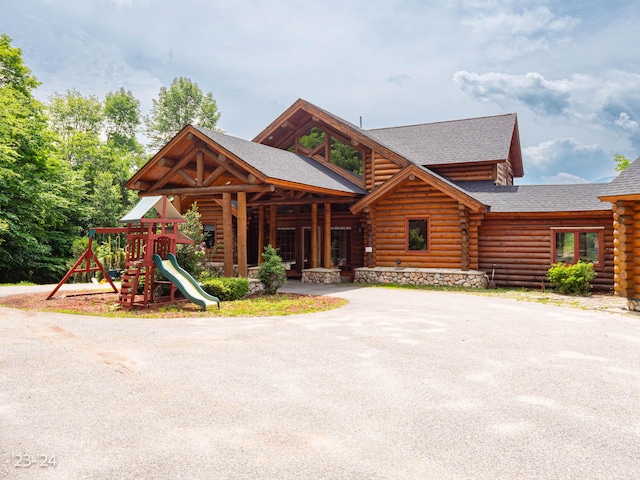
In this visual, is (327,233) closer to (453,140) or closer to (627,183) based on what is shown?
(453,140)

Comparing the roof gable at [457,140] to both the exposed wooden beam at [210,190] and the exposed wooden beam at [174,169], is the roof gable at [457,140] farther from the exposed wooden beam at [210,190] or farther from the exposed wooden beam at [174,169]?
the exposed wooden beam at [174,169]

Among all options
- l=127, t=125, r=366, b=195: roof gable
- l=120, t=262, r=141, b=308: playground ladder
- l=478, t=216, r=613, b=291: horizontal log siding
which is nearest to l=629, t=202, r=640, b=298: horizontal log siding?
l=478, t=216, r=613, b=291: horizontal log siding

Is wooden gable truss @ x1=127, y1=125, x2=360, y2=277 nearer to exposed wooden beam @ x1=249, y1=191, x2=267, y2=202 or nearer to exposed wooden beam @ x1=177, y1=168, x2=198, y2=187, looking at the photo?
exposed wooden beam @ x1=177, y1=168, x2=198, y2=187

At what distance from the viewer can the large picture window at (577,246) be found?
16.5 metres

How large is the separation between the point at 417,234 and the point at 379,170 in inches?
129

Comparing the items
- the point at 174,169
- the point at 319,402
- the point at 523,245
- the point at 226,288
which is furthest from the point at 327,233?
the point at 319,402

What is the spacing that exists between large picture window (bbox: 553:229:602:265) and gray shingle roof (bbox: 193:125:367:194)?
7.71 m

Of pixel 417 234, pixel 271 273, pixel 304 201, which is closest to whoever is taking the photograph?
pixel 271 273

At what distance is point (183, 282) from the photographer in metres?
12.1

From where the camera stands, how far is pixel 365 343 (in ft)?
26.4

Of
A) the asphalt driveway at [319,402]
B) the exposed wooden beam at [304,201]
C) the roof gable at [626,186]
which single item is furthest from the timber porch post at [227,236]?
the roof gable at [626,186]

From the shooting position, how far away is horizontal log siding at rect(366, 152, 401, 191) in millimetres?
19531

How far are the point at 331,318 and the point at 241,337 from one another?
2.69 m

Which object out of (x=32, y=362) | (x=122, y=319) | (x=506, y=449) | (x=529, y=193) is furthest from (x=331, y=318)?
(x=529, y=193)
